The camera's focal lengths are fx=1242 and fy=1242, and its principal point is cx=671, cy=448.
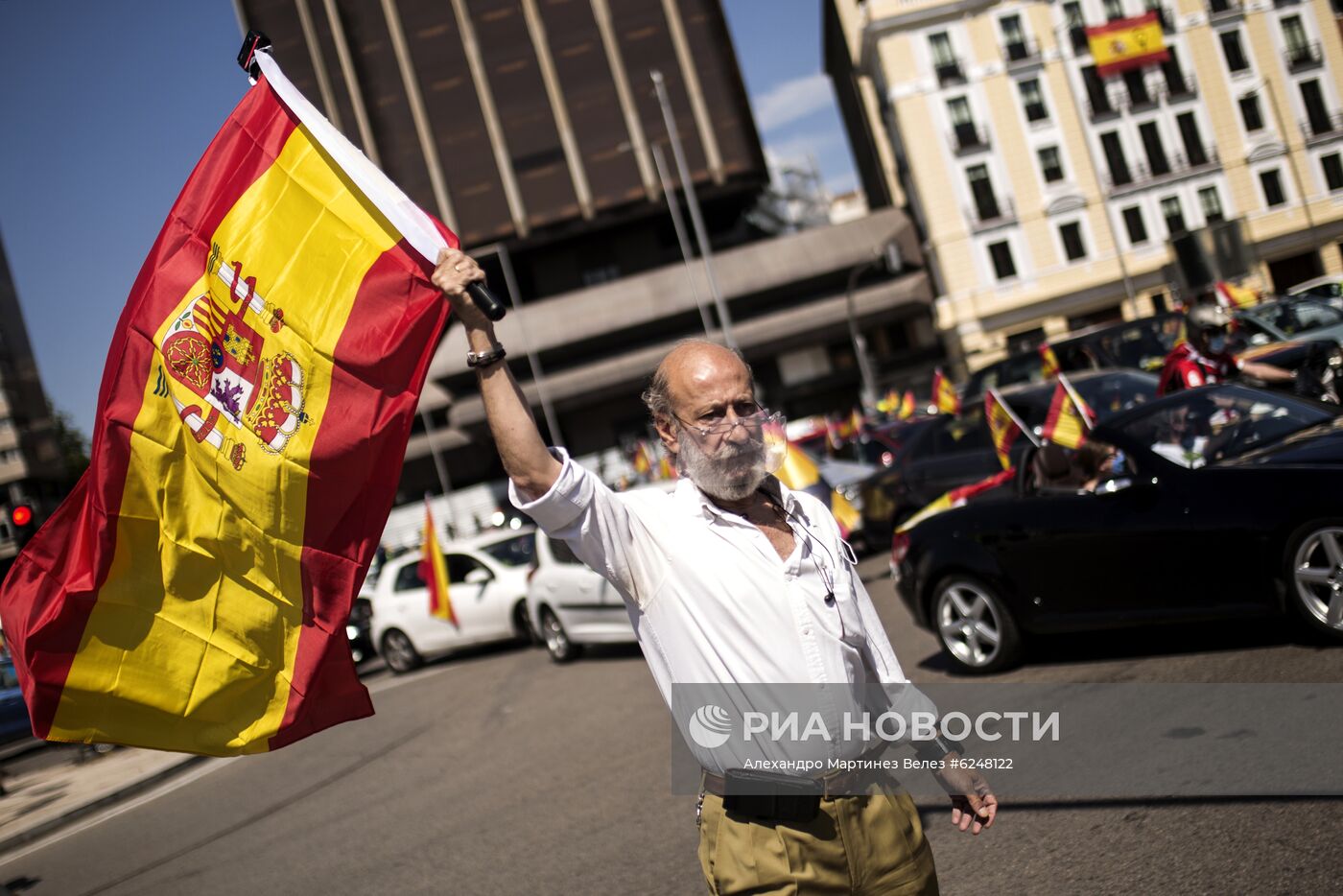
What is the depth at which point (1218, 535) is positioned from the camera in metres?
6.78

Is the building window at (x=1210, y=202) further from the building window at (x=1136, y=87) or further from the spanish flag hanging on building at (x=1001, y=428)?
the spanish flag hanging on building at (x=1001, y=428)

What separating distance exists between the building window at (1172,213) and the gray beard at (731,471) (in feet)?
179

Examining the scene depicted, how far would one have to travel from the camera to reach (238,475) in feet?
12.6

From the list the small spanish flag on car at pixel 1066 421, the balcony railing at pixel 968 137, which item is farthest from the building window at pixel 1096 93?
the small spanish flag on car at pixel 1066 421

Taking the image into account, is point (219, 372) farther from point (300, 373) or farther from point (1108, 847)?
point (1108, 847)

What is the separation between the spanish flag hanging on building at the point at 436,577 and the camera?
1563cm

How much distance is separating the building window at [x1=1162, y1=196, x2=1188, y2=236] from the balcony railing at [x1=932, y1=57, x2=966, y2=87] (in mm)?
10090

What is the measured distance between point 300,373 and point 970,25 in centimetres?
5323

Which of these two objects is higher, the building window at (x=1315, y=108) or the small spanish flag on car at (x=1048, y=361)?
the building window at (x=1315, y=108)

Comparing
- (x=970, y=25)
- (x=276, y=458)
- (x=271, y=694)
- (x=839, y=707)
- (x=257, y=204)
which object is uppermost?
(x=970, y=25)

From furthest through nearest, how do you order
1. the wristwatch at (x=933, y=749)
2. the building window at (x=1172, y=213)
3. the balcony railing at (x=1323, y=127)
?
the building window at (x=1172, y=213), the balcony railing at (x=1323, y=127), the wristwatch at (x=933, y=749)

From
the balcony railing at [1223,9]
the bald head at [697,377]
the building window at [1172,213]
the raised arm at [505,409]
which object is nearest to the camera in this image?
the raised arm at [505,409]

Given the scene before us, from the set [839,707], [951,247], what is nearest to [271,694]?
[839,707]

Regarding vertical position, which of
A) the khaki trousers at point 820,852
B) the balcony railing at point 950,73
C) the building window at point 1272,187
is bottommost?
the khaki trousers at point 820,852
